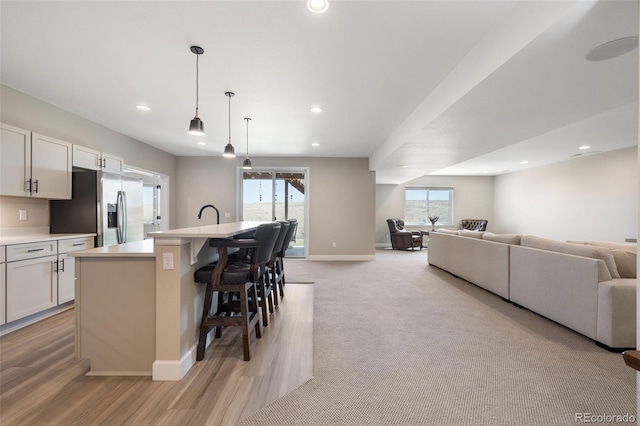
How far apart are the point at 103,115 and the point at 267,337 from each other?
3874mm

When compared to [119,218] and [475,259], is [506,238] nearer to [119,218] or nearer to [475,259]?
[475,259]

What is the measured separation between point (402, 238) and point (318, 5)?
780cm

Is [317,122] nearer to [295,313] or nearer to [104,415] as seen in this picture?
[295,313]

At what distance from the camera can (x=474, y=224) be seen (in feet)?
30.0

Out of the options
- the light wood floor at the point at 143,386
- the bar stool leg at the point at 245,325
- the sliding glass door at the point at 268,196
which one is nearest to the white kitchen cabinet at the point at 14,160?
the light wood floor at the point at 143,386

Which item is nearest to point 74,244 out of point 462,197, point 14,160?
point 14,160

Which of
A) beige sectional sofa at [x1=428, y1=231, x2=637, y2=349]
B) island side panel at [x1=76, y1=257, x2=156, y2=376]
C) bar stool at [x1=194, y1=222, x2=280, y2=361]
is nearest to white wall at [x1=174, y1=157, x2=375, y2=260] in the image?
beige sectional sofa at [x1=428, y1=231, x2=637, y2=349]

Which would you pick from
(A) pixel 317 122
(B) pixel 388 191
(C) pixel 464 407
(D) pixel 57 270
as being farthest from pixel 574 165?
(D) pixel 57 270

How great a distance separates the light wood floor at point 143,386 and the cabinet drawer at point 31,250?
2.48 ft

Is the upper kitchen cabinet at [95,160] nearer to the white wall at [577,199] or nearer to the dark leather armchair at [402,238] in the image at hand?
the dark leather armchair at [402,238]

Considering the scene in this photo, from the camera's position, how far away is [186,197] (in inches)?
260

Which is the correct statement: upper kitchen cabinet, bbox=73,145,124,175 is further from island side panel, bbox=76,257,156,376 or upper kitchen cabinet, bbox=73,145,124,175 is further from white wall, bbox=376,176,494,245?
white wall, bbox=376,176,494,245

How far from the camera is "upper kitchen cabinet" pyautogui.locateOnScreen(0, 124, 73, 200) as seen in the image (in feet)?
9.11

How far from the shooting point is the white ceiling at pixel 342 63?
1.81 metres
